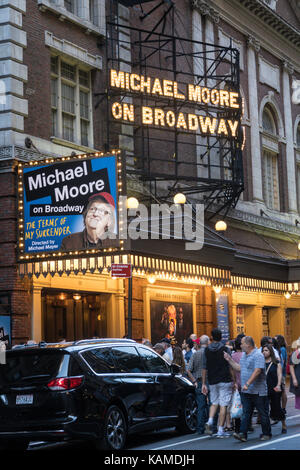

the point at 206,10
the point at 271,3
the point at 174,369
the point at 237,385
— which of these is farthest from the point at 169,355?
the point at 271,3

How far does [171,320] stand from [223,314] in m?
3.89

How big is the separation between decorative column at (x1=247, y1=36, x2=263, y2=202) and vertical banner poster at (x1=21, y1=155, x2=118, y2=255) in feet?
52.7

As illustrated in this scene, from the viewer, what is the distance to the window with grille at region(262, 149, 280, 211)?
3622cm

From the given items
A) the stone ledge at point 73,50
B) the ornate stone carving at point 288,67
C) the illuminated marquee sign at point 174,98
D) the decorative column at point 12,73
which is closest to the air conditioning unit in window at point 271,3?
the ornate stone carving at point 288,67

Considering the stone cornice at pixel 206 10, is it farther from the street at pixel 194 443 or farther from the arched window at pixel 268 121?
the street at pixel 194 443

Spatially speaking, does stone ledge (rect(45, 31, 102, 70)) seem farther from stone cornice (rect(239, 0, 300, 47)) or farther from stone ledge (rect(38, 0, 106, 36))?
stone cornice (rect(239, 0, 300, 47))

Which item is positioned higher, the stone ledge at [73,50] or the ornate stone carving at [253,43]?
the ornate stone carving at [253,43]

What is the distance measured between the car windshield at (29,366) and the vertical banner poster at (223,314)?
58.8 feet

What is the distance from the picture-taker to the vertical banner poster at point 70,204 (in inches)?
747

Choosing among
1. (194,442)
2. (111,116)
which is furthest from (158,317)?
(194,442)

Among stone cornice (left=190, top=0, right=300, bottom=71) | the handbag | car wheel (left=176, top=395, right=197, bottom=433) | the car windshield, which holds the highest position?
stone cornice (left=190, top=0, right=300, bottom=71)

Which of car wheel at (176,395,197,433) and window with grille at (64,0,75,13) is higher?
window with grille at (64,0,75,13)

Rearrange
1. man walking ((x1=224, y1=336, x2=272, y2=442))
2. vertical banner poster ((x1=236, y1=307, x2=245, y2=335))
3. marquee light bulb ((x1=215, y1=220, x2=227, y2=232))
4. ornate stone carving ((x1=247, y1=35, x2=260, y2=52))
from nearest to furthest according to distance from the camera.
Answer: man walking ((x1=224, y1=336, x2=272, y2=442)), marquee light bulb ((x1=215, y1=220, x2=227, y2=232)), vertical banner poster ((x1=236, y1=307, x2=245, y2=335)), ornate stone carving ((x1=247, y1=35, x2=260, y2=52))

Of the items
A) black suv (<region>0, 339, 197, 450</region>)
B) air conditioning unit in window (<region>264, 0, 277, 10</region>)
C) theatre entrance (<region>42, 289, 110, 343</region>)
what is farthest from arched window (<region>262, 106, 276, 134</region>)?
black suv (<region>0, 339, 197, 450</region>)
